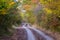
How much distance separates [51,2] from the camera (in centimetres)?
1812

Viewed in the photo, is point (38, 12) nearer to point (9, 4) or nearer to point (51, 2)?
point (51, 2)

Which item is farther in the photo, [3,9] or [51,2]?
[51,2]

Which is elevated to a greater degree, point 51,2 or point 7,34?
point 51,2

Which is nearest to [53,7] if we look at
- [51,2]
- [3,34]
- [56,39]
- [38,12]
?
[51,2]

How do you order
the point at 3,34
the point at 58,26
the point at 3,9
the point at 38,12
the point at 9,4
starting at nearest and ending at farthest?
the point at 3,9 < the point at 9,4 < the point at 3,34 < the point at 58,26 < the point at 38,12

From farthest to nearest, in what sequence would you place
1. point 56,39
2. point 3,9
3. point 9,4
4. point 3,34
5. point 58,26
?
point 58,26, point 3,34, point 56,39, point 9,4, point 3,9

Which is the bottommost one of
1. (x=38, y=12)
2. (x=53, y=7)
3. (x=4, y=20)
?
(x=38, y=12)

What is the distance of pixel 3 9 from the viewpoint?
1497cm

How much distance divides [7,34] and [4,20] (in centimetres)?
191

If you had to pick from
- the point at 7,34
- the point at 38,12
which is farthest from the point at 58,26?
the point at 38,12

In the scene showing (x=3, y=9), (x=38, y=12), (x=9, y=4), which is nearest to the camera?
(x=3, y=9)

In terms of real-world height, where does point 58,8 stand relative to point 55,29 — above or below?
above

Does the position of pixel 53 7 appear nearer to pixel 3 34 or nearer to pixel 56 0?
pixel 56 0

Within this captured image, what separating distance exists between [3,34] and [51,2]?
603 centimetres
